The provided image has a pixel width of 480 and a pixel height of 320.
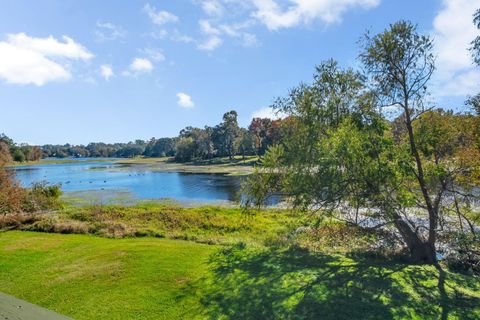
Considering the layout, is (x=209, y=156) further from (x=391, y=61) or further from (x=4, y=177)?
(x=391, y=61)

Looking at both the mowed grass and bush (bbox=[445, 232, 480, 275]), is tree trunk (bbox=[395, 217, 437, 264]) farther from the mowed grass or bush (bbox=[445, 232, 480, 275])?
the mowed grass

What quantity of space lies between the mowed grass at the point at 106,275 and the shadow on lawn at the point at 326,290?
1.03m

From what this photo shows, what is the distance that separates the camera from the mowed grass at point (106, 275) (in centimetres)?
891

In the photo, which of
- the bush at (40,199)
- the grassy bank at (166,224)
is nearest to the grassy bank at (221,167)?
the bush at (40,199)

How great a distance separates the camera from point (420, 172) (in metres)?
12.2

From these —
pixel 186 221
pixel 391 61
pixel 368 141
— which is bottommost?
pixel 186 221

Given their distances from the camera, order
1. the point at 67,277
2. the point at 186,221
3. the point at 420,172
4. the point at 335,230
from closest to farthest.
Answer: the point at 67,277, the point at 420,172, the point at 335,230, the point at 186,221

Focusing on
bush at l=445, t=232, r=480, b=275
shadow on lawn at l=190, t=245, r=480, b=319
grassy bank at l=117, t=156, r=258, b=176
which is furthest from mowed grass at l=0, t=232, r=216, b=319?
grassy bank at l=117, t=156, r=258, b=176

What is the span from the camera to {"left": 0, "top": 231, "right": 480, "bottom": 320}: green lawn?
8484 mm

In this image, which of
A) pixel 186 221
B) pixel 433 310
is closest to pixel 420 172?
pixel 433 310

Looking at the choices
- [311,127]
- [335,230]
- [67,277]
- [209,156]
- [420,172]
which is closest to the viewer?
[67,277]

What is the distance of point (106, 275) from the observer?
443 inches

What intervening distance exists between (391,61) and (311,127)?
14.2 ft

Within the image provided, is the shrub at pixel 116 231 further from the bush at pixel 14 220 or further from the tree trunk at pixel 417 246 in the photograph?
the tree trunk at pixel 417 246
